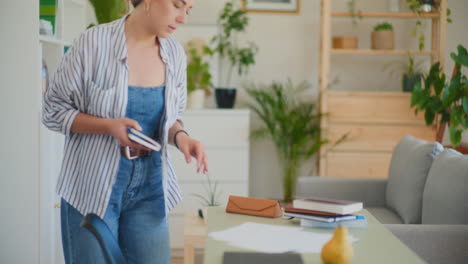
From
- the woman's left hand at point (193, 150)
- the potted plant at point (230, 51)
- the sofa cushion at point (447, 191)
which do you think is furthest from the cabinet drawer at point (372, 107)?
the woman's left hand at point (193, 150)

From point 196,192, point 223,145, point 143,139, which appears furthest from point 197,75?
point 143,139

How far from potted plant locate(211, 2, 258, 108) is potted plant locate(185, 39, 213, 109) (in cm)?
13

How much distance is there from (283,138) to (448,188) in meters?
2.62

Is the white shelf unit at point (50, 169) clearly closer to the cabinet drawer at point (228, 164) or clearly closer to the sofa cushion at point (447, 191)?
the cabinet drawer at point (228, 164)

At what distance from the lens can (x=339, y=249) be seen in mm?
1458

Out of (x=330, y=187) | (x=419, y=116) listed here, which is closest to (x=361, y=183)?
(x=330, y=187)

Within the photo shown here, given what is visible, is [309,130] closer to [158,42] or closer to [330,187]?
[330,187]

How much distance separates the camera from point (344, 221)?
202 cm

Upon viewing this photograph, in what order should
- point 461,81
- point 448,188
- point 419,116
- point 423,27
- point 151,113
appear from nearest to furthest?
1. point 151,113
2. point 448,188
3. point 461,81
4. point 419,116
5. point 423,27

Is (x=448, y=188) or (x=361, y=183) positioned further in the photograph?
(x=361, y=183)

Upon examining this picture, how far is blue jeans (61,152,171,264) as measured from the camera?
1.78 metres

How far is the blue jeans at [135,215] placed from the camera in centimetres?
178

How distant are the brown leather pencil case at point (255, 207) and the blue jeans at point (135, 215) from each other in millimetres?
390

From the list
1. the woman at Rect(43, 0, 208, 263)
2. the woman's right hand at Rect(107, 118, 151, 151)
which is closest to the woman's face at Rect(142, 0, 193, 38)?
the woman at Rect(43, 0, 208, 263)
